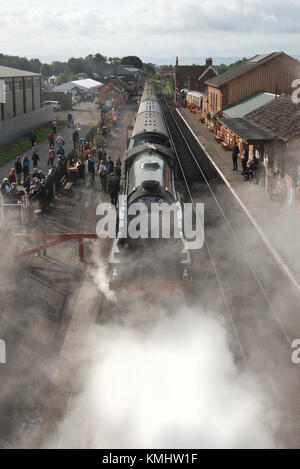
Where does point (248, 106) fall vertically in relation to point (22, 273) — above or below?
above

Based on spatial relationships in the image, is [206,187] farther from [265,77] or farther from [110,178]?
[265,77]

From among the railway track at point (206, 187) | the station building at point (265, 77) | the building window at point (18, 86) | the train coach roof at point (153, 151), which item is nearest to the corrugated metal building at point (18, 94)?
the building window at point (18, 86)

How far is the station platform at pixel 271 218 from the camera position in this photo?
14.4 metres

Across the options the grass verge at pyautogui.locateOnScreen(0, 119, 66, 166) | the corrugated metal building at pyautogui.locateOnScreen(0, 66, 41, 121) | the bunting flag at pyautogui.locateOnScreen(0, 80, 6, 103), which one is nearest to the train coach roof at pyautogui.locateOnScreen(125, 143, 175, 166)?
the grass verge at pyautogui.locateOnScreen(0, 119, 66, 166)

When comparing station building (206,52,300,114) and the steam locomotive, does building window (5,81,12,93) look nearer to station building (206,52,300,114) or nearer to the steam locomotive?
station building (206,52,300,114)

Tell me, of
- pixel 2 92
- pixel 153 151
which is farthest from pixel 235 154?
pixel 2 92

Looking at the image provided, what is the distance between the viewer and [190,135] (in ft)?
145

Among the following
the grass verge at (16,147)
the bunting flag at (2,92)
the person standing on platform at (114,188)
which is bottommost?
the person standing on platform at (114,188)

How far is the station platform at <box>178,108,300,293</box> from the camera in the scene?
47.2 feet

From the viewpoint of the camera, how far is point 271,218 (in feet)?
60.0

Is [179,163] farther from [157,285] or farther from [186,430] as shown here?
[186,430]

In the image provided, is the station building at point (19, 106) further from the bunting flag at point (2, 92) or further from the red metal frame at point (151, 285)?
the red metal frame at point (151, 285)

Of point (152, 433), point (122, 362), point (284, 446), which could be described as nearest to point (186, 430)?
point (152, 433)

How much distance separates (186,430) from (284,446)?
1582 millimetres
